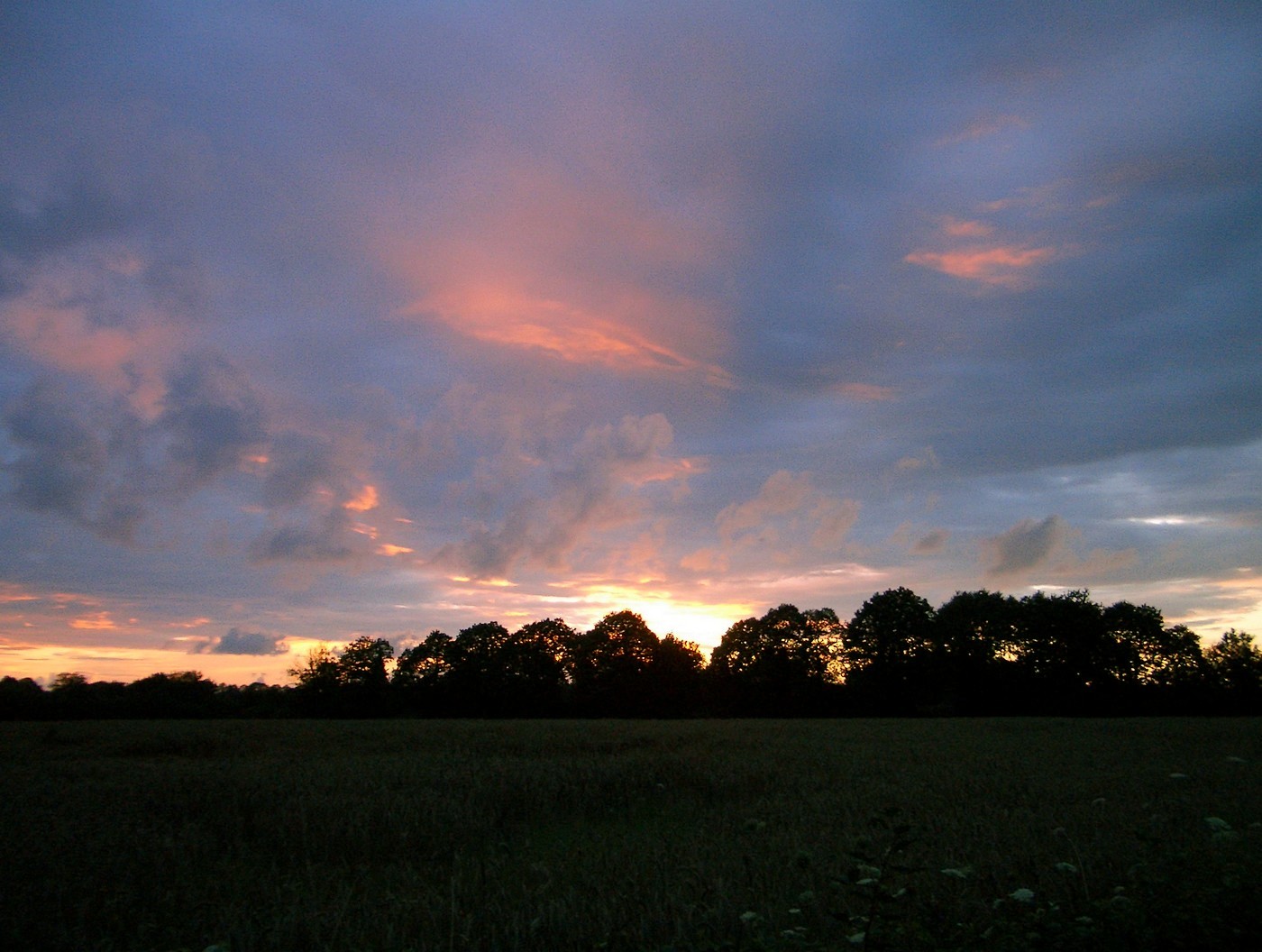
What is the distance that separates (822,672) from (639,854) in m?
77.3

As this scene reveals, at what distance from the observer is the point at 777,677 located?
3051 inches

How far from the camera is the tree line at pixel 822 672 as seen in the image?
70062 millimetres

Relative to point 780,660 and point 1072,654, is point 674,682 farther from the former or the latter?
point 1072,654

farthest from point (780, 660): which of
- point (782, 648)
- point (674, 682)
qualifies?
point (674, 682)

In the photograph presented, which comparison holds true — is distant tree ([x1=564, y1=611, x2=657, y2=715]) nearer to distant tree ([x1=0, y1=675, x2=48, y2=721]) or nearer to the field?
distant tree ([x1=0, y1=675, x2=48, y2=721])

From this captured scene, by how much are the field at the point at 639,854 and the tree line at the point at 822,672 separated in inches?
2356

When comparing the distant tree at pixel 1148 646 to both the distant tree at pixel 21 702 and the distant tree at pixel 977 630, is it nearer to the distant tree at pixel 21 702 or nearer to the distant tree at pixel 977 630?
the distant tree at pixel 977 630

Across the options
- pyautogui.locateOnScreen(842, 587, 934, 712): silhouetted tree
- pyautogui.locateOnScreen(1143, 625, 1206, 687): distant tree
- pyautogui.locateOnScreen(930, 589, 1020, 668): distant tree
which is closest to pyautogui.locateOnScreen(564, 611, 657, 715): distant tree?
pyautogui.locateOnScreen(842, 587, 934, 712): silhouetted tree

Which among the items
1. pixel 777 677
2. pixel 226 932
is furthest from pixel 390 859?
pixel 777 677

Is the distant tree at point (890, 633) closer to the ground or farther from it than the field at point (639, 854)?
farther from it

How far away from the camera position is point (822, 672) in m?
80.0

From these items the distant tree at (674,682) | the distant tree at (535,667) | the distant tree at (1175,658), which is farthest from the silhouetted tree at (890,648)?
the distant tree at (535,667)

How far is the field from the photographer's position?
4.61 meters

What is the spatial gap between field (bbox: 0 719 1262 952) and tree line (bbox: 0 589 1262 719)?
59839 mm
